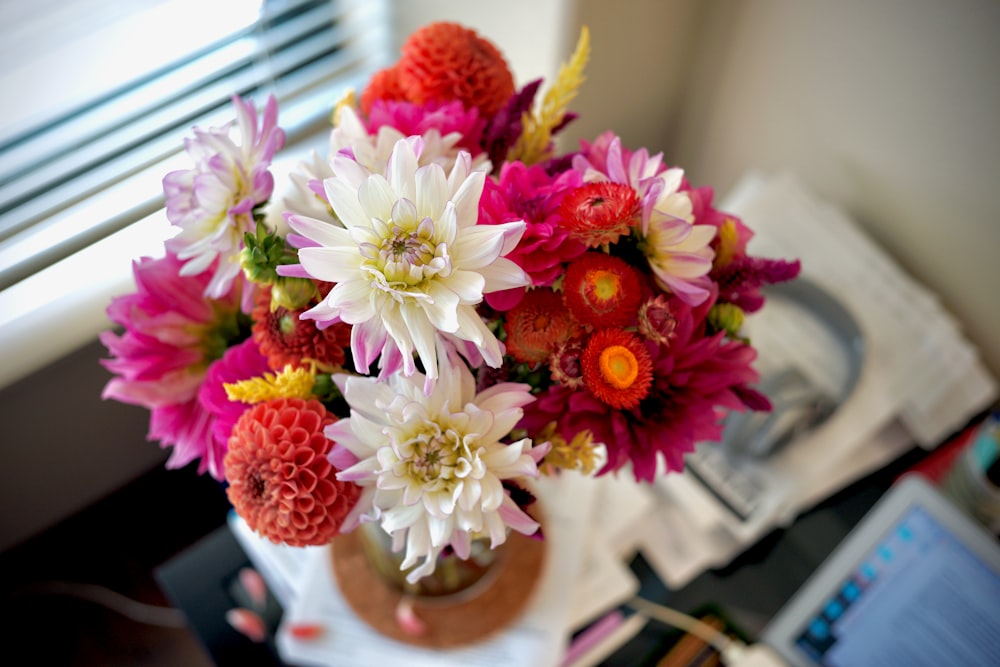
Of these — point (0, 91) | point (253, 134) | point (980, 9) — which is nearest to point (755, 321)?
point (980, 9)

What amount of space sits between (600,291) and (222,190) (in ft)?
0.70

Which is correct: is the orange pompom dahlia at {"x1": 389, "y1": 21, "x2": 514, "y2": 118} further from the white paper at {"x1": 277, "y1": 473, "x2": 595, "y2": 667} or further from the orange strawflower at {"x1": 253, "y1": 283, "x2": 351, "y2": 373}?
the white paper at {"x1": 277, "y1": 473, "x2": 595, "y2": 667}

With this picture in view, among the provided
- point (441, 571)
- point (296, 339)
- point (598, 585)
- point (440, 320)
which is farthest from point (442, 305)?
point (598, 585)

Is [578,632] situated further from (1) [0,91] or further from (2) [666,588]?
(1) [0,91]

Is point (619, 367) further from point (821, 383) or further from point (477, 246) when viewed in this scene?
point (821, 383)

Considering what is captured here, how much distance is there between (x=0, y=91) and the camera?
0.61 meters

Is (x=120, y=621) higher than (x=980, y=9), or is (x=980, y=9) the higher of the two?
(x=980, y=9)

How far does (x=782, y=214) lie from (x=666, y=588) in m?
0.46

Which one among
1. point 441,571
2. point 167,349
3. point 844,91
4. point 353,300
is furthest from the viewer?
point 844,91

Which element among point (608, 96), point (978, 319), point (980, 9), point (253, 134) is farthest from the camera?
point (608, 96)

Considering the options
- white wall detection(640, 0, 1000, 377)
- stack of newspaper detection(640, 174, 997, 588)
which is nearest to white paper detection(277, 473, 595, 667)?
stack of newspaper detection(640, 174, 997, 588)

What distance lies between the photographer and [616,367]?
0.37m

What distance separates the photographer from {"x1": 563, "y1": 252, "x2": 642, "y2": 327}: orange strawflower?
15.1 inches

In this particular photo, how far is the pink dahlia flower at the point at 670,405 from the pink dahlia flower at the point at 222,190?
0.63 feet
